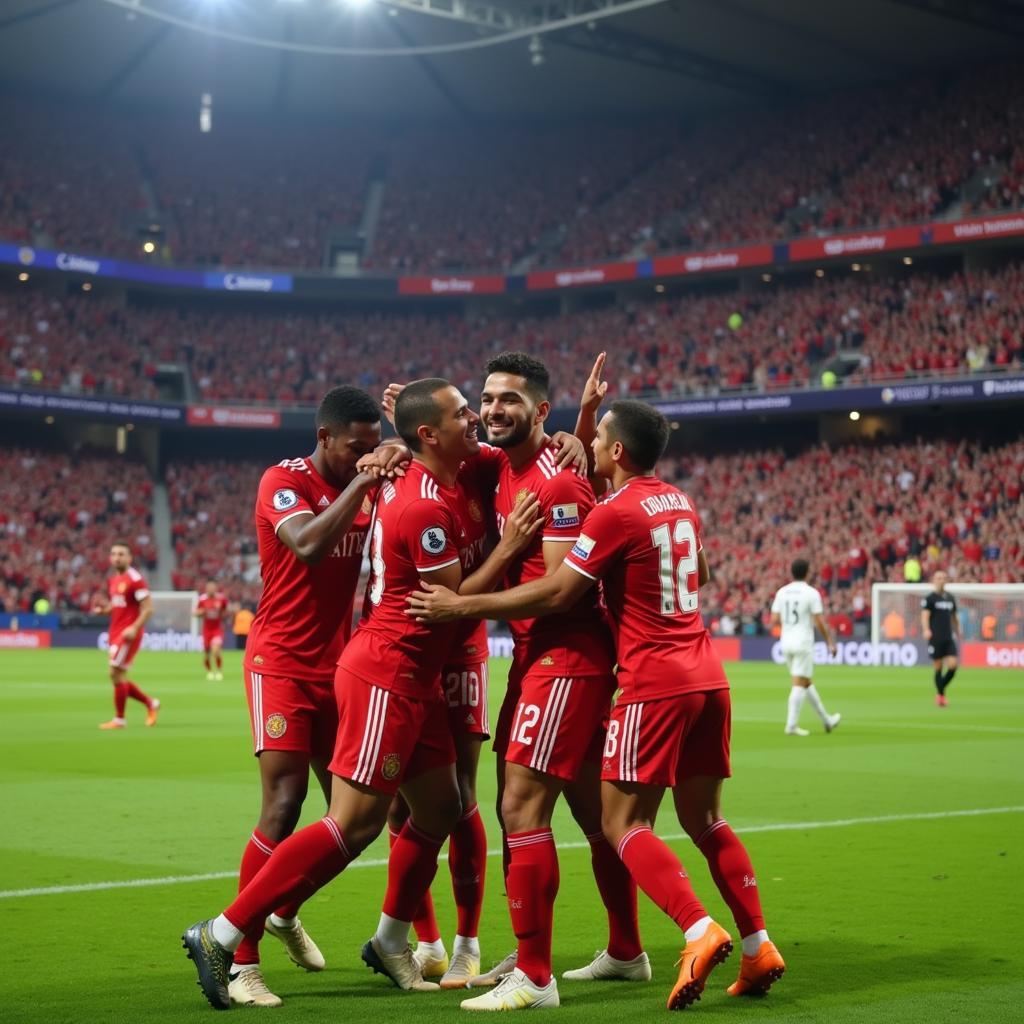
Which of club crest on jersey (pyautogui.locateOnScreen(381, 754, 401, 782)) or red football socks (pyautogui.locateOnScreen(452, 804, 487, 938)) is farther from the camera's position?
red football socks (pyautogui.locateOnScreen(452, 804, 487, 938))

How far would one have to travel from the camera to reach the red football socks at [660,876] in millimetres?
6059

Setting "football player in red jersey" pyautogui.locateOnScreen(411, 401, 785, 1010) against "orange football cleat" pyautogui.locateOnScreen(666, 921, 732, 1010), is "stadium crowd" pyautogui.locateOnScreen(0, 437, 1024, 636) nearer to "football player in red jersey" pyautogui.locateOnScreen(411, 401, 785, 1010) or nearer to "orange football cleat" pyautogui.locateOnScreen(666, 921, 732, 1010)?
"football player in red jersey" pyautogui.locateOnScreen(411, 401, 785, 1010)

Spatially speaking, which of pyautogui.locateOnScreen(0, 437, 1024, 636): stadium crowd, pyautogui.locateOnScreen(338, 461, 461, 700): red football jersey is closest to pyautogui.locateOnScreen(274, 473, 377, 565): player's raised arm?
pyautogui.locateOnScreen(338, 461, 461, 700): red football jersey

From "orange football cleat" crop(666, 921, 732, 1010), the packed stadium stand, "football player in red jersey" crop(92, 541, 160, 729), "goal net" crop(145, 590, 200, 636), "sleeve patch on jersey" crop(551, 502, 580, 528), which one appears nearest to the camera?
"orange football cleat" crop(666, 921, 732, 1010)

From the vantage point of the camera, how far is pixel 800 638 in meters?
19.9

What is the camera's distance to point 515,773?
21.0 ft

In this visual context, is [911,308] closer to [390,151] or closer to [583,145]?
[583,145]

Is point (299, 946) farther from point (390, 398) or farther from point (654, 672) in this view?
point (390, 398)

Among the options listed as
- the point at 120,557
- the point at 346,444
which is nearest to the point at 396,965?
the point at 346,444

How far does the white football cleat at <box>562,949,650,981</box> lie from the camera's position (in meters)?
6.73

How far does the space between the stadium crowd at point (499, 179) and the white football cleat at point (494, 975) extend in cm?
4900

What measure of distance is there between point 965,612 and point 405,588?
3495 centimetres

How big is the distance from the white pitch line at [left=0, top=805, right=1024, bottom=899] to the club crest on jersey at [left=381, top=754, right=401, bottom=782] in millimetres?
3296

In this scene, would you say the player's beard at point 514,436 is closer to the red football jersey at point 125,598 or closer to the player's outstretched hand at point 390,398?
the player's outstretched hand at point 390,398
